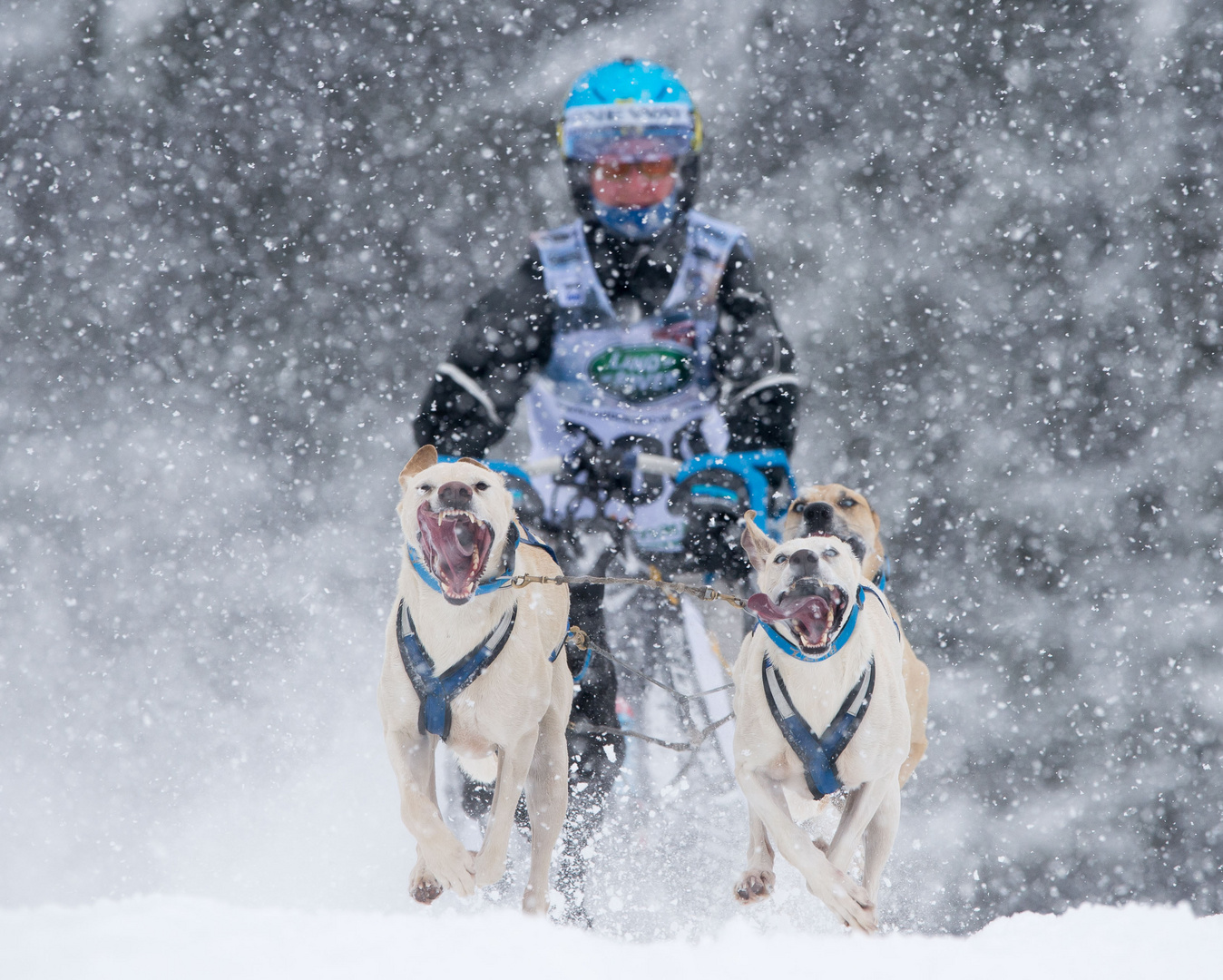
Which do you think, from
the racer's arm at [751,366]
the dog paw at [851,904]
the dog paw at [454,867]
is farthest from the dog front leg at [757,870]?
the racer's arm at [751,366]

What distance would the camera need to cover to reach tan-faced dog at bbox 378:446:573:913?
304 cm

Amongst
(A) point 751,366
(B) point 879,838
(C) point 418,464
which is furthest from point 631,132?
(B) point 879,838

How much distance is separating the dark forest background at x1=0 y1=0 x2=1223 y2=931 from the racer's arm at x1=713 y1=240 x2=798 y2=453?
22.4 feet

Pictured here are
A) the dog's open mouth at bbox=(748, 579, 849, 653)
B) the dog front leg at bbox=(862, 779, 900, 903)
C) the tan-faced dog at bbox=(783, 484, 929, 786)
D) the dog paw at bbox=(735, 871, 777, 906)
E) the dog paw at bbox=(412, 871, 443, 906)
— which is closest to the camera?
the dog's open mouth at bbox=(748, 579, 849, 653)

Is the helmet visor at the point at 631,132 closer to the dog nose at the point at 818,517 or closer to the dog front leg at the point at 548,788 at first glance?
the dog nose at the point at 818,517

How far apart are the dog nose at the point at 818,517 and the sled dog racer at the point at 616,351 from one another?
654 millimetres

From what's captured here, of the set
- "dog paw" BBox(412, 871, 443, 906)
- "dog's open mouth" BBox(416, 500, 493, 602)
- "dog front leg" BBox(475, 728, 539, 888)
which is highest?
"dog's open mouth" BBox(416, 500, 493, 602)

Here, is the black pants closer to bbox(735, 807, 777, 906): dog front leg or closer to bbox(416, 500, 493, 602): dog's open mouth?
bbox(735, 807, 777, 906): dog front leg

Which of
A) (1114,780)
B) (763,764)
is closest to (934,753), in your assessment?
(1114,780)

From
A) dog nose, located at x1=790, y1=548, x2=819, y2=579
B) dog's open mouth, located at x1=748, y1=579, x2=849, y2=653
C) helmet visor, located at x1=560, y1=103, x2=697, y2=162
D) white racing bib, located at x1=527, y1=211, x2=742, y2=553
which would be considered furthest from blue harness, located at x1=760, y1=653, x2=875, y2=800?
helmet visor, located at x1=560, y1=103, x2=697, y2=162

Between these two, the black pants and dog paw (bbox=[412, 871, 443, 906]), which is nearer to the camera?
dog paw (bbox=[412, 871, 443, 906])

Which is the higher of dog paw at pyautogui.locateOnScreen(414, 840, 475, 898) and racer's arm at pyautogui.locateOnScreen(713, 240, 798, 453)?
racer's arm at pyautogui.locateOnScreen(713, 240, 798, 453)

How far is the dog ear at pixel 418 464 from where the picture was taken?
326 cm

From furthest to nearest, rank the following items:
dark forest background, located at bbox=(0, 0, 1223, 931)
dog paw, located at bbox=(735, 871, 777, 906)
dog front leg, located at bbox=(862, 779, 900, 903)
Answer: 1. dark forest background, located at bbox=(0, 0, 1223, 931)
2. dog front leg, located at bbox=(862, 779, 900, 903)
3. dog paw, located at bbox=(735, 871, 777, 906)
